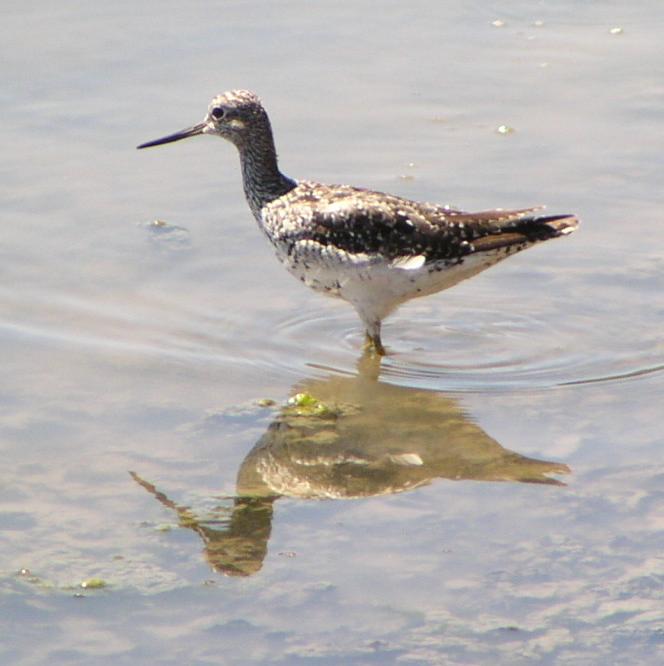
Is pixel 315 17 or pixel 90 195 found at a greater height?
pixel 315 17

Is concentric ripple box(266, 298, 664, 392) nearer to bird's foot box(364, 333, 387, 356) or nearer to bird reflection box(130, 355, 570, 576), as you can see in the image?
bird's foot box(364, 333, 387, 356)

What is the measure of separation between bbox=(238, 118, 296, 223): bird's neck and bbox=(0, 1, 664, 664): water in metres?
0.46

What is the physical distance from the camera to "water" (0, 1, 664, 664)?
502 cm

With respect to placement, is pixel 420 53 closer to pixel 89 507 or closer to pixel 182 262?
pixel 182 262

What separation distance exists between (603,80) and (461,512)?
5414 mm

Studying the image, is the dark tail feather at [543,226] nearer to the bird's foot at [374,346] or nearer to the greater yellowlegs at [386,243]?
the greater yellowlegs at [386,243]

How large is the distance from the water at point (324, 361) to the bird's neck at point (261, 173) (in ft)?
1.51

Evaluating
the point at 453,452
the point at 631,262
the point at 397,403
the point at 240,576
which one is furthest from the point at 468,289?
the point at 240,576

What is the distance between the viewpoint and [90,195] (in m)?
8.75

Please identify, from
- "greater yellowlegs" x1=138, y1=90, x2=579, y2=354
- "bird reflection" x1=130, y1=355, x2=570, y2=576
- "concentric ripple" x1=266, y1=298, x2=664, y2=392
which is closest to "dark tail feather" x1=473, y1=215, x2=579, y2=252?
"greater yellowlegs" x1=138, y1=90, x2=579, y2=354

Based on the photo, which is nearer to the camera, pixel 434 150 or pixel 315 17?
pixel 434 150

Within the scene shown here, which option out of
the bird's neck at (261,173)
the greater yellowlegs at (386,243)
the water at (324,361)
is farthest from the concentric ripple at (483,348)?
the bird's neck at (261,173)

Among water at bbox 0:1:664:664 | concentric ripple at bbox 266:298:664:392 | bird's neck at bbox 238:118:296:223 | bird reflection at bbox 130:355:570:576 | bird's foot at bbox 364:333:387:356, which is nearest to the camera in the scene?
water at bbox 0:1:664:664

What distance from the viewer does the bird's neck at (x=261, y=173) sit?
786 cm
